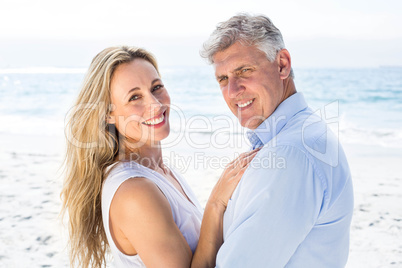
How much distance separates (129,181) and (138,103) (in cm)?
53

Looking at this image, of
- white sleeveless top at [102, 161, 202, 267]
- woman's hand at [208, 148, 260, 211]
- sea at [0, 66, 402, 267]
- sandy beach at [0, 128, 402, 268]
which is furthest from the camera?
sea at [0, 66, 402, 267]

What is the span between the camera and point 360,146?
10.6m

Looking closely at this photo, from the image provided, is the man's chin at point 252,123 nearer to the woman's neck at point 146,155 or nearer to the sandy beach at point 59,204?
the woman's neck at point 146,155

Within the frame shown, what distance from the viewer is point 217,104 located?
1955 centimetres

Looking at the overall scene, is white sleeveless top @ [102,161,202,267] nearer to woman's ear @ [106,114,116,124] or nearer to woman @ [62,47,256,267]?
woman @ [62,47,256,267]

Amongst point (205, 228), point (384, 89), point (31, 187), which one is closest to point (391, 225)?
point (205, 228)

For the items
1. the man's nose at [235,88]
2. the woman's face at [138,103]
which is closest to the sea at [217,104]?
the woman's face at [138,103]

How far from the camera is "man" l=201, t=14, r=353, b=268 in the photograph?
1.52 metres

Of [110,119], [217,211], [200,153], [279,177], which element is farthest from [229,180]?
[200,153]

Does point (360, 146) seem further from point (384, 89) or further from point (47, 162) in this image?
point (384, 89)

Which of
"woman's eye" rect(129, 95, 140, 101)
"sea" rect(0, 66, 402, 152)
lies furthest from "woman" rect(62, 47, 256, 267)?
"sea" rect(0, 66, 402, 152)

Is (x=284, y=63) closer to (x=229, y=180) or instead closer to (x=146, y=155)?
(x=229, y=180)

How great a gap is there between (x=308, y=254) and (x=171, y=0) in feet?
110

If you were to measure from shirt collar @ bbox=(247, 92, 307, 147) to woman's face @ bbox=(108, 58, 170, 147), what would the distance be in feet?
2.52
